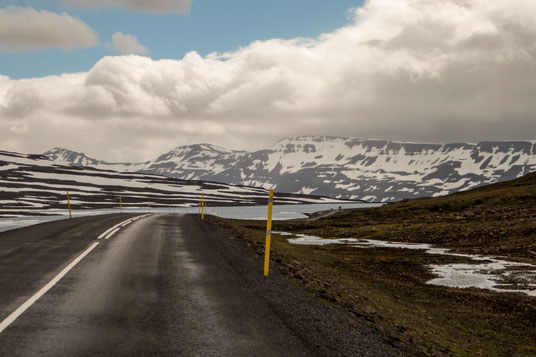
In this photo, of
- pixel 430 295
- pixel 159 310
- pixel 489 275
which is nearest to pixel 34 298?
pixel 159 310

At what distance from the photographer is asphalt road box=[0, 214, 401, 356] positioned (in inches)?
260

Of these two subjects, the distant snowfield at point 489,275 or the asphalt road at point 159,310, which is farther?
the distant snowfield at point 489,275

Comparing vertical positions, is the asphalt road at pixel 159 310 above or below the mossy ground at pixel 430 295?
above

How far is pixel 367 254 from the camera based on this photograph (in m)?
31.3

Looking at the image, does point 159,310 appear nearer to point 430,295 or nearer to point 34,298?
point 34,298

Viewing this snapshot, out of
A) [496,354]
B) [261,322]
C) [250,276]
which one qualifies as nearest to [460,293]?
[496,354]

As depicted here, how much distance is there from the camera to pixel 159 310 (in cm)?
852

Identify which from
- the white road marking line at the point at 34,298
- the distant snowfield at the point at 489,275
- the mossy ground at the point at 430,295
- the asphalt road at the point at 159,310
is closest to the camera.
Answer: the asphalt road at the point at 159,310

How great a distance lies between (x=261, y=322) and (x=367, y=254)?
24482 millimetres

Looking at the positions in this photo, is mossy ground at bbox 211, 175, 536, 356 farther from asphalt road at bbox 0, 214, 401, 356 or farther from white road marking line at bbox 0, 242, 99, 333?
white road marking line at bbox 0, 242, 99, 333

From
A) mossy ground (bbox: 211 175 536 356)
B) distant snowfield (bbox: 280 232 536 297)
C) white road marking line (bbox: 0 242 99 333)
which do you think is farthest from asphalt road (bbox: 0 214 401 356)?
distant snowfield (bbox: 280 232 536 297)

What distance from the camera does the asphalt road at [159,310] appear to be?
21.6 ft

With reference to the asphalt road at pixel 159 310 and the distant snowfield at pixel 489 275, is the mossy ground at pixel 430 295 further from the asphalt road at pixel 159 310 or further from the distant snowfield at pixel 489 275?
the asphalt road at pixel 159 310

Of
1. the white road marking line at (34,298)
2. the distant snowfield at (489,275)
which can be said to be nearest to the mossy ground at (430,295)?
the distant snowfield at (489,275)
